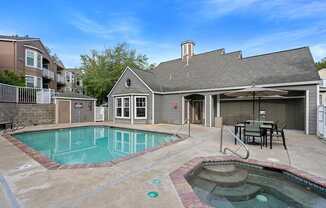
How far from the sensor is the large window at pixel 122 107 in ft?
55.7

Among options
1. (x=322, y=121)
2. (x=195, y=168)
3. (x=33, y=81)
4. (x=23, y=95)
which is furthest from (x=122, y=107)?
(x=322, y=121)

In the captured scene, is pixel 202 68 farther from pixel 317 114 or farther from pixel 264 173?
pixel 264 173

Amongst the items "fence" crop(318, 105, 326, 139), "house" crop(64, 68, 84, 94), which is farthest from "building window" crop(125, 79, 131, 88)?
"house" crop(64, 68, 84, 94)

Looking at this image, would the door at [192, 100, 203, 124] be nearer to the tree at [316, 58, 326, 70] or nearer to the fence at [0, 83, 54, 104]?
the fence at [0, 83, 54, 104]

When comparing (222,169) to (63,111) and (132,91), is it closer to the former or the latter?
(132,91)

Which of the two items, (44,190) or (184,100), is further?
(184,100)

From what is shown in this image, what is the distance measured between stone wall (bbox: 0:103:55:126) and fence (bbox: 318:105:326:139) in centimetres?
1966

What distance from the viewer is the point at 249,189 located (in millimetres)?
4098

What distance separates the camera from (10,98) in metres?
13.3

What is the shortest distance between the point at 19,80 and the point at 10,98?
3.70 m

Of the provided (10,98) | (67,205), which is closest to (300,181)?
(67,205)

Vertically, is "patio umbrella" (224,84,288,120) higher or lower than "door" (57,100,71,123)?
higher

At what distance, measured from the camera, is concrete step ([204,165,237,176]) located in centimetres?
488

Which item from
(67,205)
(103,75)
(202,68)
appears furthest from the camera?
(103,75)
